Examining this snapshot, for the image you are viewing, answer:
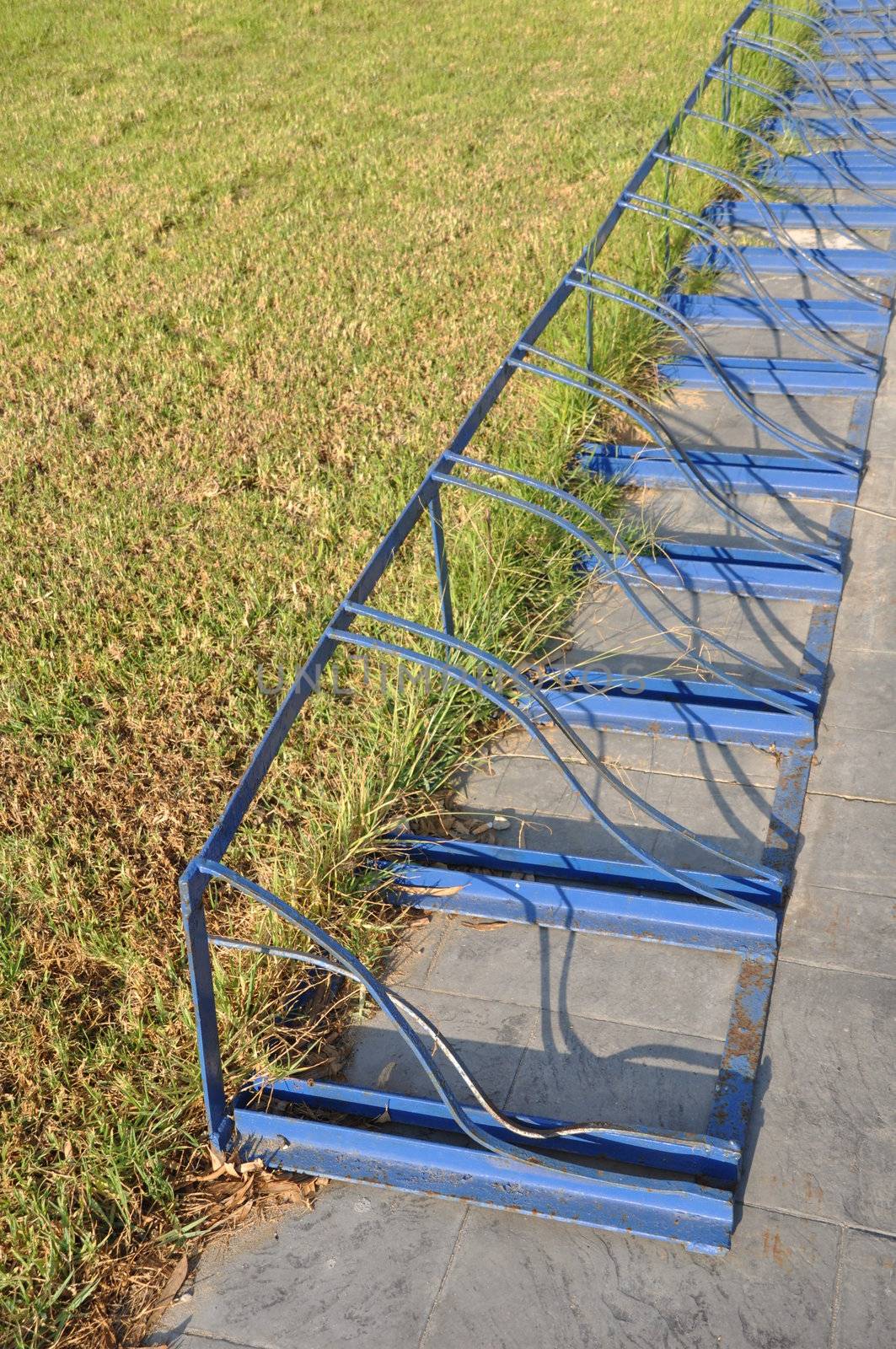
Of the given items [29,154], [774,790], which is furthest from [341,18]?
[774,790]

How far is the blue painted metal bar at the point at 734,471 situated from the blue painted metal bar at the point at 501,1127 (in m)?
3.25

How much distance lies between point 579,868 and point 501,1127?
36.9 inches

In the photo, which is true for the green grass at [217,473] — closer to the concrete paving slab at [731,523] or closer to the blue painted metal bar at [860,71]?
the concrete paving slab at [731,523]

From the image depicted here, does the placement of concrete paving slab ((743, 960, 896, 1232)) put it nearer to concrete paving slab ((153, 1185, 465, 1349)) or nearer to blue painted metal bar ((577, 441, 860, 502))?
concrete paving slab ((153, 1185, 465, 1349))

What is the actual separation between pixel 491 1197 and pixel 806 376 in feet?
15.3

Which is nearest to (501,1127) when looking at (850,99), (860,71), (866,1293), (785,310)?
(866,1293)

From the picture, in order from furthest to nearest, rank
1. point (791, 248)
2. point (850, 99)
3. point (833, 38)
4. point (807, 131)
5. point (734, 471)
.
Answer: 1. point (833, 38)
2. point (850, 99)
3. point (807, 131)
4. point (791, 248)
5. point (734, 471)

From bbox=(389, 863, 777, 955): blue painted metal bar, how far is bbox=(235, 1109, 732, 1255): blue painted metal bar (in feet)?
2.56

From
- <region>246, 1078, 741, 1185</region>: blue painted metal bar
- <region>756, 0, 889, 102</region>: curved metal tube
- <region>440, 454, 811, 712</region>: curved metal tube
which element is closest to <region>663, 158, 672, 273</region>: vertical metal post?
<region>756, 0, 889, 102</region>: curved metal tube

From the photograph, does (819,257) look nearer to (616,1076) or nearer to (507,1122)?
(616,1076)

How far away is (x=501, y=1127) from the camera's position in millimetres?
3145

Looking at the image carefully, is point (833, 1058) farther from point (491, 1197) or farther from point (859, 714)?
point (859, 714)

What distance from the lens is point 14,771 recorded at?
4.48 m

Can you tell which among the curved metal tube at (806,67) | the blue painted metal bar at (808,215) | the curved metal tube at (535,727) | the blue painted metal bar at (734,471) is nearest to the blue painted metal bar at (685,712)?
the curved metal tube at (535,727)
